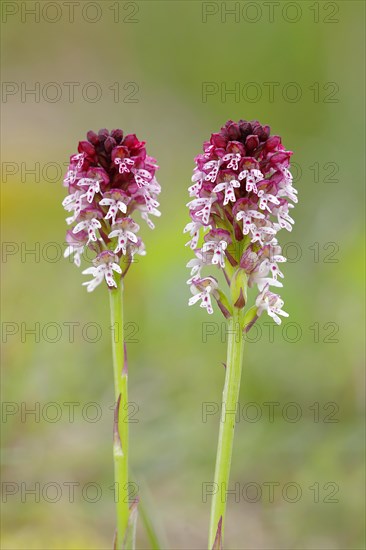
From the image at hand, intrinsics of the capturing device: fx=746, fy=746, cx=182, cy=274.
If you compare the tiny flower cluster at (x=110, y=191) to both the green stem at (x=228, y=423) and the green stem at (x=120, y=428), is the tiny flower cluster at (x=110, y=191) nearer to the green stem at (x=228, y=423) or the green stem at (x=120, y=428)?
the green stem at (x=120, y=428)

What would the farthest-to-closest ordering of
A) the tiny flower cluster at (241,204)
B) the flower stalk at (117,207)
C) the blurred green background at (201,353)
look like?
the blurred green background at (201,353)
the flower stalk at (117,207)
the tiny flower cluster at (241,204)

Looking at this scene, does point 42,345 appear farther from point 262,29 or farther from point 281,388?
point 262,29

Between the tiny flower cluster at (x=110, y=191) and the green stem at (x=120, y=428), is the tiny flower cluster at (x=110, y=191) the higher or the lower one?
the higher one

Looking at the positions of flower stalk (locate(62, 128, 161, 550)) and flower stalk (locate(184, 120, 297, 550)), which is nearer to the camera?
flower stalk (locate(184, 120, 297, 550))

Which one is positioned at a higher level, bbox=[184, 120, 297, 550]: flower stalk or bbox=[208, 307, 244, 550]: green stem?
bbox=[184, 120, 297, 550]: flower stalk

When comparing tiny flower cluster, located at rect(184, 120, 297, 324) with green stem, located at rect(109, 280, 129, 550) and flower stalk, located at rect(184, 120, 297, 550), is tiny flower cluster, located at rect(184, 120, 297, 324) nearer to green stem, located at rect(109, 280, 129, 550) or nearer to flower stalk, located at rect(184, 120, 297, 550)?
flower stalk, located at rect(184, 120, 297, 550)

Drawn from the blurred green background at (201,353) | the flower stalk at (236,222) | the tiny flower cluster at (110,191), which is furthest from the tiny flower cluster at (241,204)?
the blurred green background at (201,353)

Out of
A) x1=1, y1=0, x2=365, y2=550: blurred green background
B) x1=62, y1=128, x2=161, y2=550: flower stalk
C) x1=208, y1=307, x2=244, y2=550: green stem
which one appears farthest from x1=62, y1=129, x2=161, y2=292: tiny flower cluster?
x1=1, y1=0, x2=365, y2=550: blurred green background
